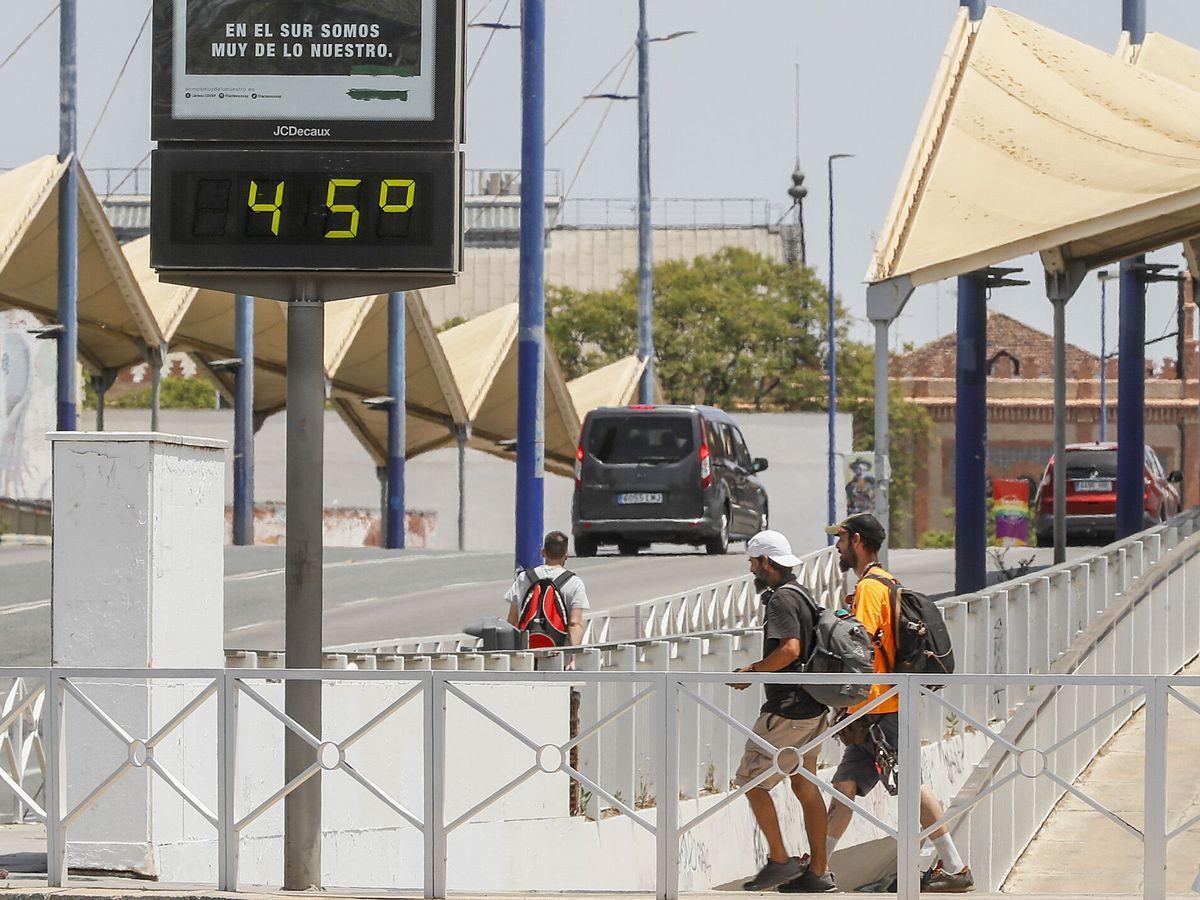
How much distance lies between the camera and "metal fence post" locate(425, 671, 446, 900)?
8531 mm

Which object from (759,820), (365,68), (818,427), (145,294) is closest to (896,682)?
(759,820)

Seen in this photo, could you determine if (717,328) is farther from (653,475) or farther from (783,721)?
(783,721)

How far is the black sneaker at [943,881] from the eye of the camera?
9.33 metres

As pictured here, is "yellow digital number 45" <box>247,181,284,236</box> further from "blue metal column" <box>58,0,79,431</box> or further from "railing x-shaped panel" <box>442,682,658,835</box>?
"blue metal column" <box>58,0,79,431</box>

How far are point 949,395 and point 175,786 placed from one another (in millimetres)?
82174

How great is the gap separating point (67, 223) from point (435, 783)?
96.8 feet

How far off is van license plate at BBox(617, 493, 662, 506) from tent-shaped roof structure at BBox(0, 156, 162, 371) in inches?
412

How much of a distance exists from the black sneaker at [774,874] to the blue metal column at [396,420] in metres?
36.8

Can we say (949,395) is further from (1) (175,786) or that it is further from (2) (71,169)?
(1) (175,786)

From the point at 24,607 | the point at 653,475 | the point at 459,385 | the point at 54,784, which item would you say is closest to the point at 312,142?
the point at 54,784

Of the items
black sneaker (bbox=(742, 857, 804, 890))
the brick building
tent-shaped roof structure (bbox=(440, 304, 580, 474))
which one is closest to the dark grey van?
tent-shaped roof structure (bbox=(440, 304, 580, 474))

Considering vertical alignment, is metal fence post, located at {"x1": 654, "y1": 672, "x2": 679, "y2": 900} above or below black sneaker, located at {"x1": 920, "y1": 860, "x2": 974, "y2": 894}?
above

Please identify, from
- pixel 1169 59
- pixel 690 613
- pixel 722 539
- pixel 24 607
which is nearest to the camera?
pixel 690 613

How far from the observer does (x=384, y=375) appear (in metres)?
53.4
